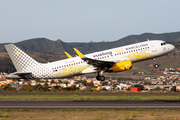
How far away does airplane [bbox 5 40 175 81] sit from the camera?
4291cm

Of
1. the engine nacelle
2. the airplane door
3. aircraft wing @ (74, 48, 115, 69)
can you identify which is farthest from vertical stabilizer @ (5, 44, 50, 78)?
the airplane door

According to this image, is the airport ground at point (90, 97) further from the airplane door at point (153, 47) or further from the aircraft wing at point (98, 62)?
Answer: the airplane door at point (153, 47)

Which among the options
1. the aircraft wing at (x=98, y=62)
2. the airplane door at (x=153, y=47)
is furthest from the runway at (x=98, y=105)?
the airplane door at (x=153, y=47)

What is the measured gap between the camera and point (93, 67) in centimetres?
4412

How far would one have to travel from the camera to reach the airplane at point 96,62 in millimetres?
42906

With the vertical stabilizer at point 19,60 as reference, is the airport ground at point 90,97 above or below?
below

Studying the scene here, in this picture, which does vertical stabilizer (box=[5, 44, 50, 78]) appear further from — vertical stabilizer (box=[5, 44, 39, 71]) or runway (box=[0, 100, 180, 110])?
runway (box=[0, 100, 180, 110])

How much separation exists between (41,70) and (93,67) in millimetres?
9195

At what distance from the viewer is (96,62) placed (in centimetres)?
4225

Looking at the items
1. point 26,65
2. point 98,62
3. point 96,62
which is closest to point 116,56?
point 98,62

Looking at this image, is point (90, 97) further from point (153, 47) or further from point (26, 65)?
point (153, 47)

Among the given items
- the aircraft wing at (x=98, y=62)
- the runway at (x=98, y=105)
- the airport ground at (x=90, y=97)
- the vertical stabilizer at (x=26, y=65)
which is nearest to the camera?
the runway at (x=98, y=105)

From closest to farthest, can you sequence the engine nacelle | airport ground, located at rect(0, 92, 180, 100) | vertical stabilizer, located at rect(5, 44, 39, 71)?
1. the engine nacelle
2. airport ground, located at rect(0, 92, 180, 100)
3. vertical stabilizer, located at rect(5, 44, 39, 71)

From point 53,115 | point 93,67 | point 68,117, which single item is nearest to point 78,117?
point 68,117
